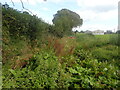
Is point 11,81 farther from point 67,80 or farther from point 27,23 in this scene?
point 27,23

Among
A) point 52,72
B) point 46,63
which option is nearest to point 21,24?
point 46,63

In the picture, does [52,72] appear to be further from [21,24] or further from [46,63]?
[21,24]

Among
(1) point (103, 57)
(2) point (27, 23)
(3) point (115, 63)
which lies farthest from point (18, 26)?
(3) point (115, 63)

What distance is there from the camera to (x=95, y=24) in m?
8.27

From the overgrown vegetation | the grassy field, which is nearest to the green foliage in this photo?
the overgrown vegetation

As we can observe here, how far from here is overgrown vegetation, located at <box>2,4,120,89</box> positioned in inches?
94.1

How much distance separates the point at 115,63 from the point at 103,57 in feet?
1.60

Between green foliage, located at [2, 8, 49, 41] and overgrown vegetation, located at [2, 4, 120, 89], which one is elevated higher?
green foliage, located at [2, 8, 49, 41]

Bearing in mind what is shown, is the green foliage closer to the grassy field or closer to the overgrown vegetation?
the overgrown vegetation

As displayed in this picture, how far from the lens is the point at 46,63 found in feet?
9.01

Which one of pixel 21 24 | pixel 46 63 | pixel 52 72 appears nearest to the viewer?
pixel 52 72

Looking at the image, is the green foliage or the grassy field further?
the green foliage

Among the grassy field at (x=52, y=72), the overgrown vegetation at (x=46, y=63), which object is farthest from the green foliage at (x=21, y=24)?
the grassy field at (x=52, y=72)

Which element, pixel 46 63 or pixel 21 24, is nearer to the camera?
pixel 46 63
